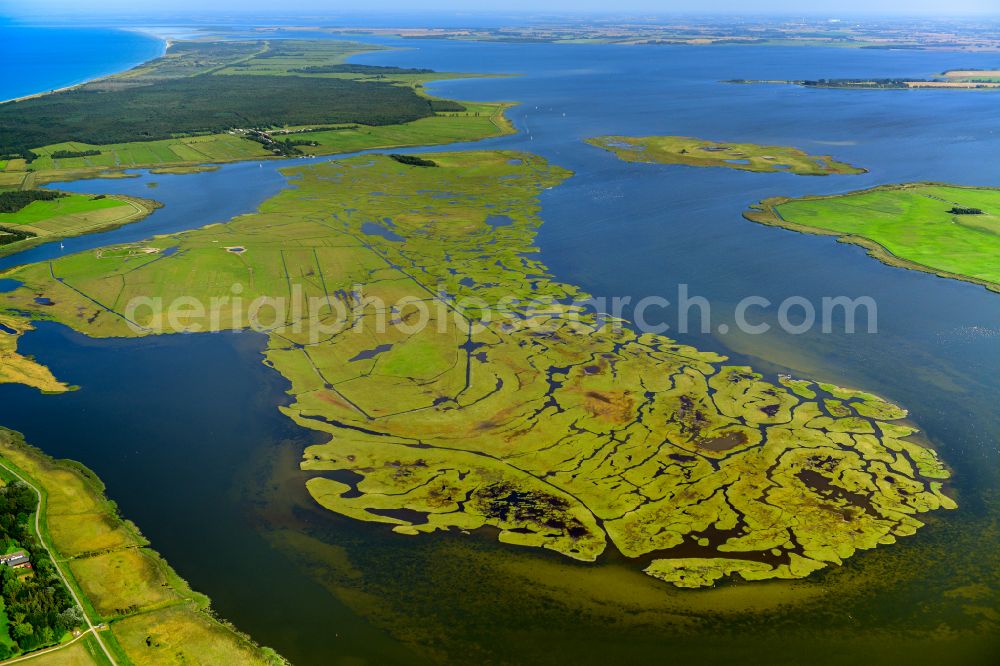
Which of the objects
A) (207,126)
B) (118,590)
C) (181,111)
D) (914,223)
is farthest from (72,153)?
(914,223)

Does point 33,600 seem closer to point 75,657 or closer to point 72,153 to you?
point 75,657

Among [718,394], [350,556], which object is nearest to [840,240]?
[718,394]

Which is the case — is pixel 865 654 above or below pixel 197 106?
below

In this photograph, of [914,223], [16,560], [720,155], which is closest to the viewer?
[16,560]

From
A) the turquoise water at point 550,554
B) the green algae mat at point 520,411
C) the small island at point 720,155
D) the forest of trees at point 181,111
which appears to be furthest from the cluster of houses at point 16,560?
the forest of trees at point 181,111

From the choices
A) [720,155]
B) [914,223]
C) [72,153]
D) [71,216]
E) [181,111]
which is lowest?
[914,223]

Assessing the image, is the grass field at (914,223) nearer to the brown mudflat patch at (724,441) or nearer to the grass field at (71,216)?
the brown mudflat patch at (724,441)

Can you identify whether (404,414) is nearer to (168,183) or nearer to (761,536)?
(761,536)
